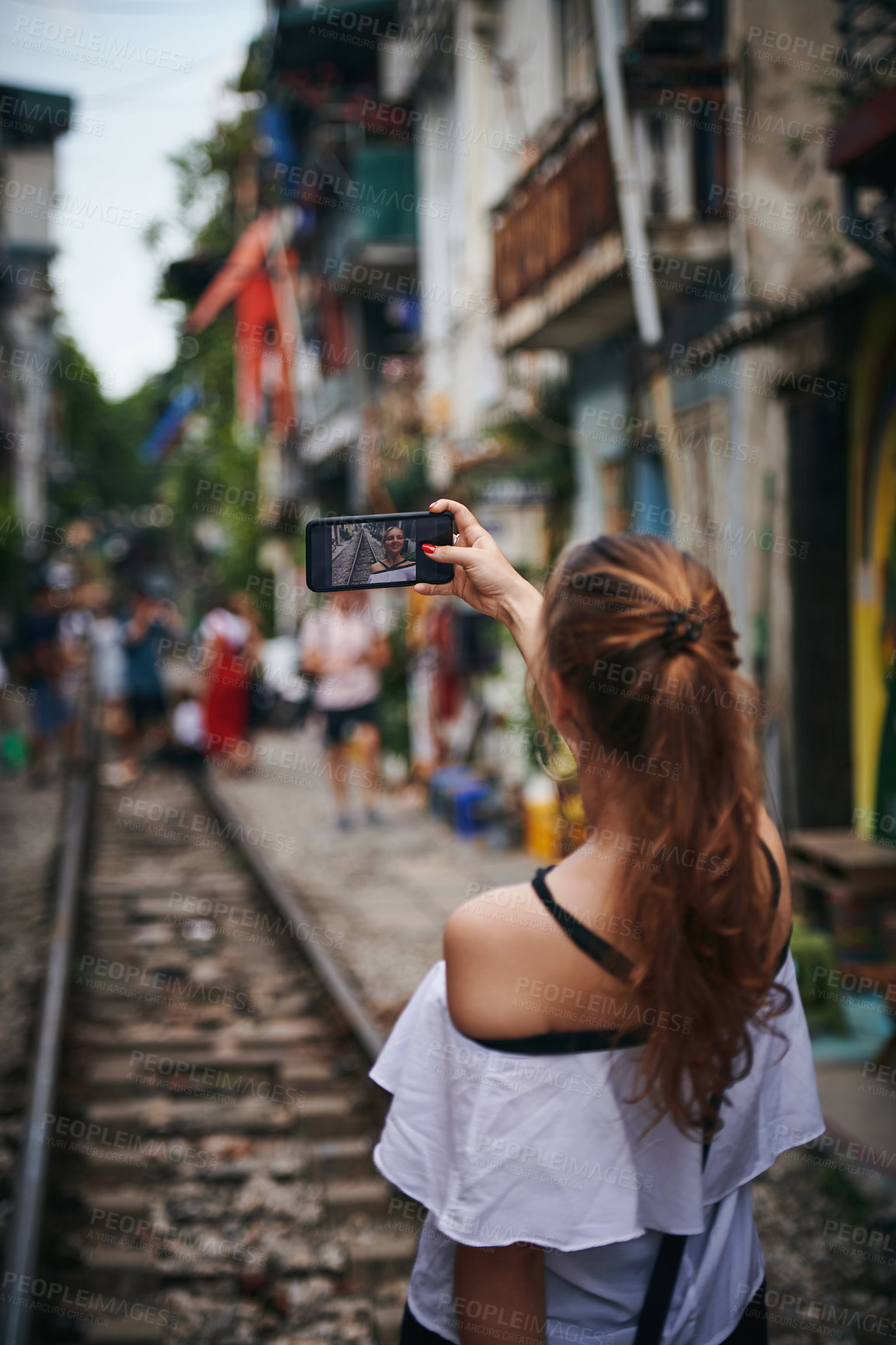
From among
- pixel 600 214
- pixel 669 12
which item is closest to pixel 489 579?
pixel 600 214

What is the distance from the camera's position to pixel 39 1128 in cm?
452

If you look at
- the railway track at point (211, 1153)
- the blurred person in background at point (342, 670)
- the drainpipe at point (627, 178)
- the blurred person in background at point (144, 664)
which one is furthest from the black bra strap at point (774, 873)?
the blurred person in background at point (144, 664)

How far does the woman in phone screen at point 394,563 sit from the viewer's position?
169 cm

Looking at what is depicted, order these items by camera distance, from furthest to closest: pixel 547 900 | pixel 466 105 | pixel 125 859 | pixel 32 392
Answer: pixel 32 392, pixel 466 105, pixel 125 859, pixel 547 900

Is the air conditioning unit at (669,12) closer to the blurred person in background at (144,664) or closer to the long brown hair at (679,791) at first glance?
the long brown hair at (679,791)

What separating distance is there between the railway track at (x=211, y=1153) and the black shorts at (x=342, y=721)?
3.19 m

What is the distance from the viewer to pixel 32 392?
4031cm

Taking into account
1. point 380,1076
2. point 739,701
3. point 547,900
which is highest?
point 739,701

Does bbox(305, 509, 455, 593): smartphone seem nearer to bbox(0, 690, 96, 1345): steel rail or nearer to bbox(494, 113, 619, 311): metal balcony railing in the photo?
bbox(0, 690, 96, 1345): steel rail

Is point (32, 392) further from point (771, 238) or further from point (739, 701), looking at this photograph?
point (739, 701)

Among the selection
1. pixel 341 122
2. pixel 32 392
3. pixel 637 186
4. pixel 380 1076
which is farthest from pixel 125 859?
pixel 32 392

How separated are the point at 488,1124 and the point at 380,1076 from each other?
25 cm

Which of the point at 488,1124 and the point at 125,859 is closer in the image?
the point at 488,1124

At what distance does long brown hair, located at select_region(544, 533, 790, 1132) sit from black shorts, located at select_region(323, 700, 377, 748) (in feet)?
30.9
